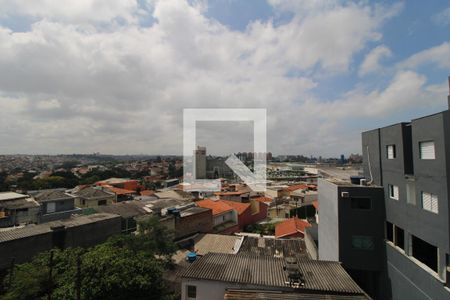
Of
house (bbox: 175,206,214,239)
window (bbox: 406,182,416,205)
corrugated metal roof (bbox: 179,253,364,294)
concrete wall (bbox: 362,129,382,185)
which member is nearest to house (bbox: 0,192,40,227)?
house (bbox: 175,206,214,239)

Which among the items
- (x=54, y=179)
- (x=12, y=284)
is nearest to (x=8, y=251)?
(x=12, y=284)

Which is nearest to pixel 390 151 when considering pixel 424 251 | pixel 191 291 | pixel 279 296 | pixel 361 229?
pixel 361 229

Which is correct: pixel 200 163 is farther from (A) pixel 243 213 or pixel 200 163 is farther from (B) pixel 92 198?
(A) pixel 243 213

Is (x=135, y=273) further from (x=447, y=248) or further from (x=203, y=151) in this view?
(x=203, y=151)

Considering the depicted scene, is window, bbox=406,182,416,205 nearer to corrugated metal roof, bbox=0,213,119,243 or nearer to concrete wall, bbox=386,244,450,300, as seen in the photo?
concrete wall, bbox=386,244,450,300

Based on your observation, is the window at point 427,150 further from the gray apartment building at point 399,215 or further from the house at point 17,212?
the house at point 17,212

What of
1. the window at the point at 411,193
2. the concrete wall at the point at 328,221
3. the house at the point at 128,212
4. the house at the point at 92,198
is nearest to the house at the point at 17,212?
the house at the point at 128,212

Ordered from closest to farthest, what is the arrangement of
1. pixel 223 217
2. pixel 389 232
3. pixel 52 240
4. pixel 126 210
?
pixel 389 232, pixel 52 240, pixel 126 210, pixel 223 217
